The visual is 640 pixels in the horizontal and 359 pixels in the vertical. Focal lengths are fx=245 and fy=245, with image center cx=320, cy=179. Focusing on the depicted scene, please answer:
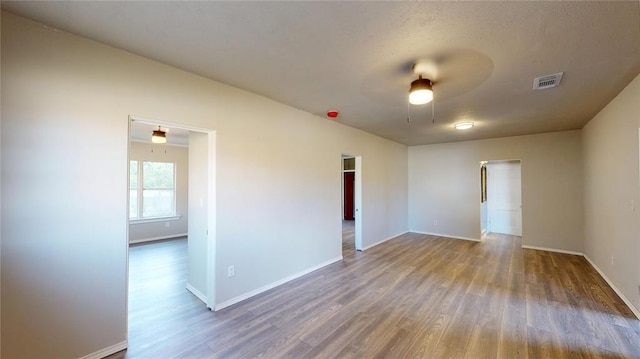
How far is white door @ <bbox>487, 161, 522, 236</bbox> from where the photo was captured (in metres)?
6.93

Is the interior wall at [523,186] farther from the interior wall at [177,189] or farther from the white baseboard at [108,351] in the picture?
the white baseboard at [108,351]

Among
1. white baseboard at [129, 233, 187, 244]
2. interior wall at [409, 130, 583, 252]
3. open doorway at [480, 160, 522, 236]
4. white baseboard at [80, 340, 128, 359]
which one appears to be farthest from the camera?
open doorway at [480, 160, 522, 236]

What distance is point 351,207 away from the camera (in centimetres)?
1003

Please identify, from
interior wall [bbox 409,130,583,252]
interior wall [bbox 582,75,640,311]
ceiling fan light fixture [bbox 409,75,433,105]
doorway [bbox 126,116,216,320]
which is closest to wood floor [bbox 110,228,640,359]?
doorway [bbox 126,116,216,320]

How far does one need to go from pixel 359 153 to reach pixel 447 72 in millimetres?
2824

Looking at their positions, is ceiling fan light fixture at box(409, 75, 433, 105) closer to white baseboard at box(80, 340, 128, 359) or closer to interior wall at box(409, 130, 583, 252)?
white baseboard at box(80, 340, 128, 359)

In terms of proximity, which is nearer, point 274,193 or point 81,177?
point 81,177

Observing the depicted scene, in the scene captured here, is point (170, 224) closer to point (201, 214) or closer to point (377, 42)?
point (201, 214)

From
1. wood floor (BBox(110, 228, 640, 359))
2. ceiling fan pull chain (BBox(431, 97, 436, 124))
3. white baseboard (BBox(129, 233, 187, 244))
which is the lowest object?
wood floor (BBox(110, 228, 640, 359))

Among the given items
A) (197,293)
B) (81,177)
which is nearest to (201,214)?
(197,293)

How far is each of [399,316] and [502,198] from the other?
6394 millimetres

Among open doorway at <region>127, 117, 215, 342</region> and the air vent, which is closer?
the air vent

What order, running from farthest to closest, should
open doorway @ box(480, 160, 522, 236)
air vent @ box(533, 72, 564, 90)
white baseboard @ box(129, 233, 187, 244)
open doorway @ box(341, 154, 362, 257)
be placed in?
open doorway @ box(480, 160, 522, 236), white baseboard @ box(129, 233, 187, 244), open doorway @ box(341, 154, 362, 257), air vent @ box(533, 72, 564, 90)

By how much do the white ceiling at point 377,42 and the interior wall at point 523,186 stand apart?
7.81ft
